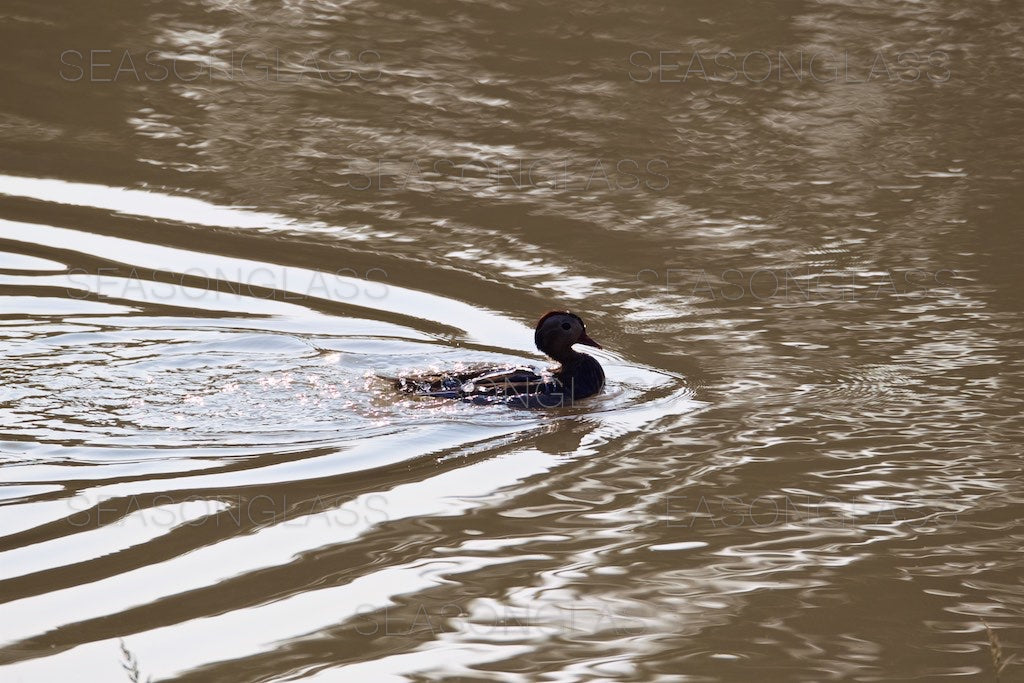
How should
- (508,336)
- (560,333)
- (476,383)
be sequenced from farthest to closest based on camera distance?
(508,336) < (560,333) < (476,383)

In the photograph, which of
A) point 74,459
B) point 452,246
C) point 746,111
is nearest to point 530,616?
point 74,459

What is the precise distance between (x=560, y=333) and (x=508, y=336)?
97cm

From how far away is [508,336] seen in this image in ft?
30.0

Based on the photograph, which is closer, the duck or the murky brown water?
the murky brown water

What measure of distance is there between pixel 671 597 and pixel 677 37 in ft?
34.9

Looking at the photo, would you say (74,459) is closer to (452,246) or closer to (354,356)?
(354,356)

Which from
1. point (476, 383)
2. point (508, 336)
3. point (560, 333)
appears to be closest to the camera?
point (476, 383)

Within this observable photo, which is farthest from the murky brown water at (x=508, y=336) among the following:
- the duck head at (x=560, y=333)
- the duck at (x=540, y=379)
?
the duck head at (x=560, y=333)

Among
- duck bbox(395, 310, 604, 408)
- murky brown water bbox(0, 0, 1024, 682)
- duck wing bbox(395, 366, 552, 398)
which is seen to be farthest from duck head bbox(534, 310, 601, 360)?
murky brown water bbox(0, 0, 1024, 682)

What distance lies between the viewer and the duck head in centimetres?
819

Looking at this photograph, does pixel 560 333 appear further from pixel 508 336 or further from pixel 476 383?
pixel 508 336

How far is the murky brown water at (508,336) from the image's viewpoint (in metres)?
5.01

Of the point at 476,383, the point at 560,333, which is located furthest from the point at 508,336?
the point at 476,383

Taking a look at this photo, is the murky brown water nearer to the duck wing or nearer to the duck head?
the duck wing
